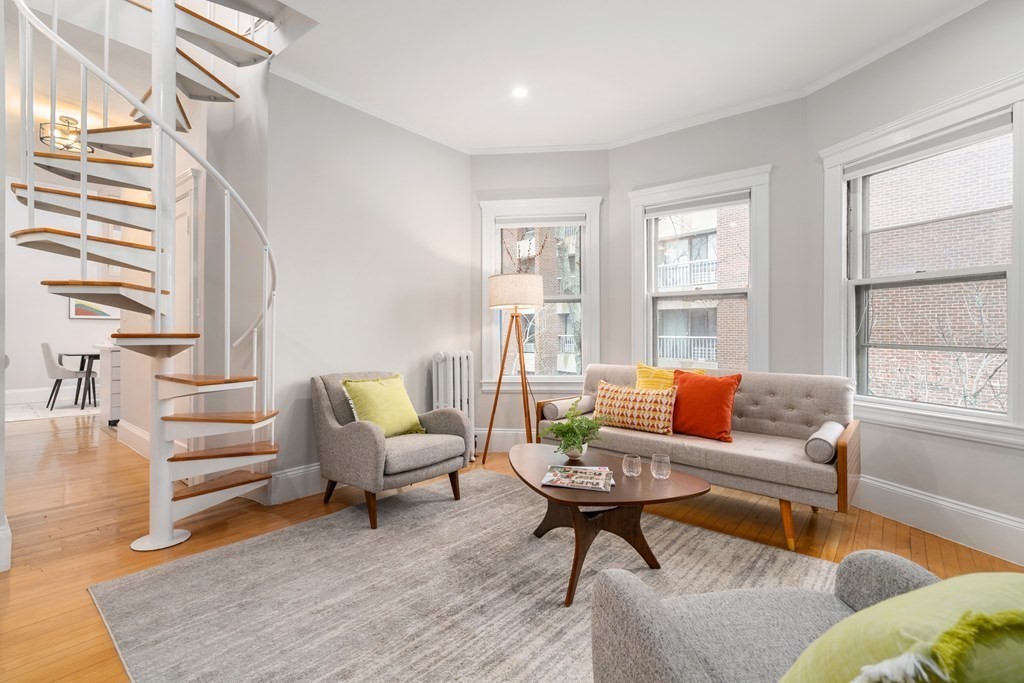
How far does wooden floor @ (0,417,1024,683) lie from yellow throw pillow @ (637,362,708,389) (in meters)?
0.82

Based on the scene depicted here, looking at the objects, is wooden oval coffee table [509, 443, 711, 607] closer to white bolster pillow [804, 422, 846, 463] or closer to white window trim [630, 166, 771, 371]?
white bolster pillow [804, 422, 846, 463]

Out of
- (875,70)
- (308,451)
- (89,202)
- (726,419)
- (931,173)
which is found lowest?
(308,451)

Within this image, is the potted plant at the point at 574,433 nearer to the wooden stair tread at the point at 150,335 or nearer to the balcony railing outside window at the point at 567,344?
the wooden stair tread at the point at 150,335

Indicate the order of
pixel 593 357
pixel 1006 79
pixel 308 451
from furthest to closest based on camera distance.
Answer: pixel 593 357, pixel 308 451, pixel 1006 79

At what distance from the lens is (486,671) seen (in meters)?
1.59

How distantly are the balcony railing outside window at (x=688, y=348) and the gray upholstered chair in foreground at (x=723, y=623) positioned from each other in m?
3.01

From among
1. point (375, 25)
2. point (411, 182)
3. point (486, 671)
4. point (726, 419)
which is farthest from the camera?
point (411, 182)

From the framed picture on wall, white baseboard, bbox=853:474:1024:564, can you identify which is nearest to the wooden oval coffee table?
white baseboard, bbox=853:474:1024:564

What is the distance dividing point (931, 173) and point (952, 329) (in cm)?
94

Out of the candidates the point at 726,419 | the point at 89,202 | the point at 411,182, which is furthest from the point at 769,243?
the point at 89,202

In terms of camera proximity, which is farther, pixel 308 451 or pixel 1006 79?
pixel 308 451

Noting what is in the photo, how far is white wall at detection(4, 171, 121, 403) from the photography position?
681 cm

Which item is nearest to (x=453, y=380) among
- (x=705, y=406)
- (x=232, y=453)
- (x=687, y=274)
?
(x=232, y=453)

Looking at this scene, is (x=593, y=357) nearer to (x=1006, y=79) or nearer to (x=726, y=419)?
(x=726, y=419)
